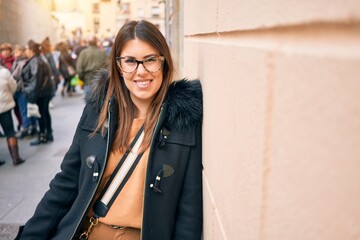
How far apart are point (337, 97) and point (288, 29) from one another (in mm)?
162

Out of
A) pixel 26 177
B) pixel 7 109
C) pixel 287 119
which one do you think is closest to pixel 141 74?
pixel 287 119

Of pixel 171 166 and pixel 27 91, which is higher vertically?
pixel 171 166

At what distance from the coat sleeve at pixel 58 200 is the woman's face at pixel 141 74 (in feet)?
1.08

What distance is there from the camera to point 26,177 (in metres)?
4.58

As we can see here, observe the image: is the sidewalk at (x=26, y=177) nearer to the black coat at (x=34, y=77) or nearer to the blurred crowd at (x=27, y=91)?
the blurred crowd at (x=27, y=91)

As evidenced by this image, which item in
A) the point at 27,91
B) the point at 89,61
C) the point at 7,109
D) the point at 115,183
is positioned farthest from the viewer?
the point at 89,61

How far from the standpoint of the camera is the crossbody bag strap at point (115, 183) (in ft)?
5.49

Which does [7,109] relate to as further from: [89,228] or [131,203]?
[131,203]

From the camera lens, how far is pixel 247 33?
746 millimetres

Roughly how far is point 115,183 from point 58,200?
0.41 metres

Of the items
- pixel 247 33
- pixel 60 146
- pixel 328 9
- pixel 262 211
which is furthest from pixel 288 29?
pixel 60 146

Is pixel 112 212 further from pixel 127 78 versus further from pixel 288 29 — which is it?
pixel 288 29

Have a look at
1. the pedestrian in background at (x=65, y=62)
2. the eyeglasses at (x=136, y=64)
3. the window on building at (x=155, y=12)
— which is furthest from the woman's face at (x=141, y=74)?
the window on building at (x=155, y=12)

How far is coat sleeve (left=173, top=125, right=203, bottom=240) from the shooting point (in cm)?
162
